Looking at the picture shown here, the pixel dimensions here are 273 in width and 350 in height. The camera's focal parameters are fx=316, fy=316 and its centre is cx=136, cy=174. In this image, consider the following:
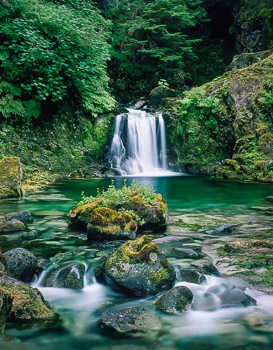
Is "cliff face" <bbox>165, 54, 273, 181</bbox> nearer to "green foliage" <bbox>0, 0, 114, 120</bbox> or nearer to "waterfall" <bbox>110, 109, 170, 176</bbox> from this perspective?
"waterfall" <bbox>110, 109, 170, 176</bbox>

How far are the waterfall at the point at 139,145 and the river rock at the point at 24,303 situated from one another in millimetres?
13639

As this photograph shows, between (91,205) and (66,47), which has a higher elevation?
(66,47)

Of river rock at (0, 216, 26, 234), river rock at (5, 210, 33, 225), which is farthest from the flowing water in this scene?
river rock at (5, 210, 33, 225)

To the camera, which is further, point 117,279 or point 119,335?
point 117,279

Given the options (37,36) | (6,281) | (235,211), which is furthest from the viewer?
(37,36)

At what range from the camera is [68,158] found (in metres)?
15.3

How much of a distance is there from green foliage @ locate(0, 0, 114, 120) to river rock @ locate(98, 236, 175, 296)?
1081cm

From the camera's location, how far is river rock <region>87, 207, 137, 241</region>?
204 inches

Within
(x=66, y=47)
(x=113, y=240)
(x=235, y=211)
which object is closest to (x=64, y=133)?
(x=66, y=47)

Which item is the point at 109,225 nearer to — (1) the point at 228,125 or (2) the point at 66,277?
(2) the point at 66,277

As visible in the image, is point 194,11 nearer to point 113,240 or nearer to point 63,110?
point 63,110

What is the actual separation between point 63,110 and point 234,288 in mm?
13821

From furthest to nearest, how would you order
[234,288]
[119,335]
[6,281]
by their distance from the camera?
[234,288] < [6,281] < [119,335]

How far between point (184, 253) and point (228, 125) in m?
13.5
